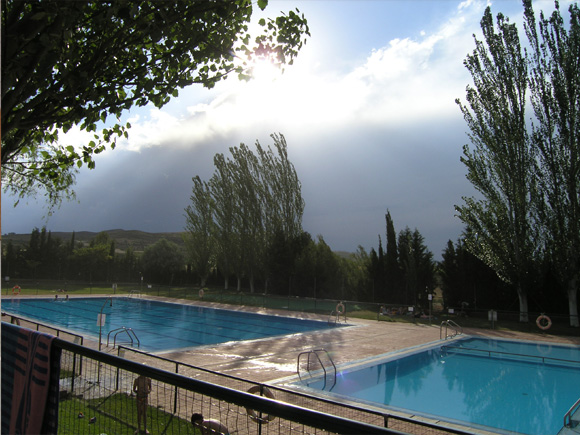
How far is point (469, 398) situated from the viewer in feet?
37.8

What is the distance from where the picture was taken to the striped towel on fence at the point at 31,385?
2779 millimetres

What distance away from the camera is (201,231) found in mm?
44125

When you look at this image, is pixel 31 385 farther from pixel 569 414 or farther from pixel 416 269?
pixel 416 269

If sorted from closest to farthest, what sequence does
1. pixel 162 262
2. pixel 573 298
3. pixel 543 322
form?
1. pixel 543 322
2. pixel 573 298
3. pixel 162 262

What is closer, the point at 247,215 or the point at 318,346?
the point at 318,346

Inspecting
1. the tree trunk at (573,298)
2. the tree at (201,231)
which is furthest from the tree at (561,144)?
the tree at (201,231)

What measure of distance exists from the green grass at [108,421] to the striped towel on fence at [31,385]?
127 centimetres

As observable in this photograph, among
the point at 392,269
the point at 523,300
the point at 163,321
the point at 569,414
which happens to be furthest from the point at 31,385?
the point at 392,269

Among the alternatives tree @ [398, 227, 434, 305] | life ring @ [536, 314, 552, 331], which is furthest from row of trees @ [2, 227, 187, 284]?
life ring @ [536, 314, 552, 331]

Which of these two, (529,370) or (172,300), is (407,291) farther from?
(172,300)

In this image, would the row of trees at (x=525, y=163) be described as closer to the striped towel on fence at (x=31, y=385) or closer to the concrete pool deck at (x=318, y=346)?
the concrete pool deck at (x=318, y=346)

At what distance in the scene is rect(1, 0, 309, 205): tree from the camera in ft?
10.8

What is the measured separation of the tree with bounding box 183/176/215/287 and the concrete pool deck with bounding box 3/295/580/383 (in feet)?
79.9

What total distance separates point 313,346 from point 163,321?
11.8 m
